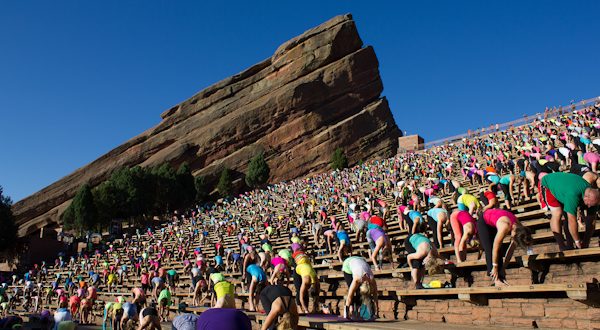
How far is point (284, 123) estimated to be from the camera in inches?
2527

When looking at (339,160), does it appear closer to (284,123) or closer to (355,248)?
(284,123)

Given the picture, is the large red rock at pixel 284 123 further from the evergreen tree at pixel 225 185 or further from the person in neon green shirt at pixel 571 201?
the person in neon green shirt at pixel 571 201

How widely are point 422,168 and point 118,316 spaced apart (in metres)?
21.9

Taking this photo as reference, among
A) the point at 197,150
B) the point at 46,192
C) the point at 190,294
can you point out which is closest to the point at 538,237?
the point at 190,294

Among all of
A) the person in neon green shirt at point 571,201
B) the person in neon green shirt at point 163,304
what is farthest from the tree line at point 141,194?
the person in neon green shirt at point 571,201

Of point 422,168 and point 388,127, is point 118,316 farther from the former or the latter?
point 388,127

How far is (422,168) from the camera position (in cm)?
2786

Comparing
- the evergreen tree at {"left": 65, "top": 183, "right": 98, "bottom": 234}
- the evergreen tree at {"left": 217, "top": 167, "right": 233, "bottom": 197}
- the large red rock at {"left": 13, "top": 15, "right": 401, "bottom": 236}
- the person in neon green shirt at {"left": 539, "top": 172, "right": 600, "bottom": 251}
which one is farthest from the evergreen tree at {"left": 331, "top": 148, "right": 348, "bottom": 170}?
the person in neon green shirt at {"left": 539, "top": 172, "right": 600, "bottom": 251}

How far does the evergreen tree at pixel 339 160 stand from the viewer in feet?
185

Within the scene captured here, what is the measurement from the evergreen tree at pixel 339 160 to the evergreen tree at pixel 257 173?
9196 mm

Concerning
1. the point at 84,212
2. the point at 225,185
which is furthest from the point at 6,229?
the point at 225,185

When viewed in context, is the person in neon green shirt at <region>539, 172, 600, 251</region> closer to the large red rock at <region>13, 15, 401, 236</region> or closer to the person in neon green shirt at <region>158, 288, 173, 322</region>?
the person in neon green shirt at <region>158, 288, 173, 322</region>

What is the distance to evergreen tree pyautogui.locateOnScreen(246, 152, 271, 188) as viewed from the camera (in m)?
56.0

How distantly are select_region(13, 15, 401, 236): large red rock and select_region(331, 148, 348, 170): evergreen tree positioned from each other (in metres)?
3.44
